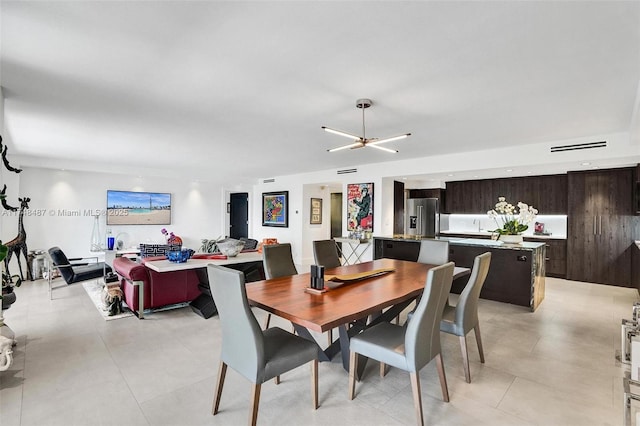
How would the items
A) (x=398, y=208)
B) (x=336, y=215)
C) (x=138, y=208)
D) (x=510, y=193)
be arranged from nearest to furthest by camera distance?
1. (x=510, y=193)
2. (x=398, y=208)
3. (x=138, y=208)
4. (x=336, y=215)

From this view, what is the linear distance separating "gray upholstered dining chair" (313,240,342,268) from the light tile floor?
34.8 inches

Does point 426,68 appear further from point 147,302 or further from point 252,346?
point 147,302

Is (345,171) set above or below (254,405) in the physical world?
above

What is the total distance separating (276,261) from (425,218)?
18.3 feet

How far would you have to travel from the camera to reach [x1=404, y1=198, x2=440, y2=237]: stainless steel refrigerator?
7864mm

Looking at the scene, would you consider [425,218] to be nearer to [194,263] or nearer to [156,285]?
[194,263]

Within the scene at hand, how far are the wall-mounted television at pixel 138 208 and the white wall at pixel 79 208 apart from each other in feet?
0.40

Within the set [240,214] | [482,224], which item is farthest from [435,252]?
[240,214]

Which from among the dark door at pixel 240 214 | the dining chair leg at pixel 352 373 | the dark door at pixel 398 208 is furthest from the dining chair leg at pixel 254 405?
the dark door at pixel 240 214

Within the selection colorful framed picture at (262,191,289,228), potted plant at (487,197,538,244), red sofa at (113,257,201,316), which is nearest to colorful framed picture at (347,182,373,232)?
colorful framed picture at (262,191,289,228)

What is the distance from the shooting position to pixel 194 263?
3846 millimetres

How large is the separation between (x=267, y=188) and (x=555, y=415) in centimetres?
847

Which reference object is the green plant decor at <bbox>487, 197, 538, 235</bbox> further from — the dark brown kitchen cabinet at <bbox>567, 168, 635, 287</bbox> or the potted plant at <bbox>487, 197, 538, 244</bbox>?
the dark brown kitchen cabinet at <bbox>567, 168, 635, 287</bbox>

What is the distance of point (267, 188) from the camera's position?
9.59 meters
